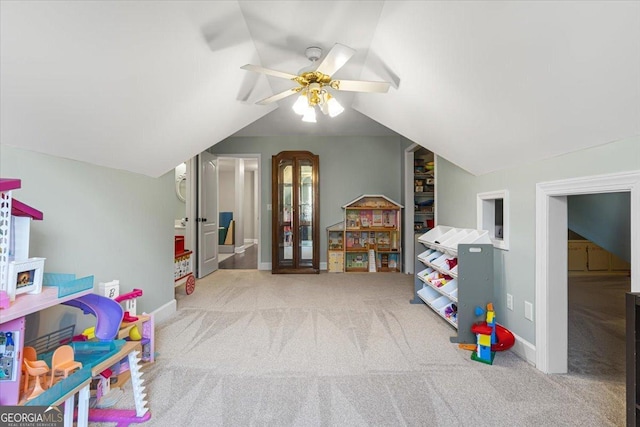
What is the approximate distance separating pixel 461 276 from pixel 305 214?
10.4ft

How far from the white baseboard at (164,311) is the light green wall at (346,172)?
2.42 metres

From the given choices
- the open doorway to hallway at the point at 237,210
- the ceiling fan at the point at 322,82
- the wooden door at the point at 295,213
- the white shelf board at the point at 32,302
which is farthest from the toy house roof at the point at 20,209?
the open doorway to hallway at the point at 237,210

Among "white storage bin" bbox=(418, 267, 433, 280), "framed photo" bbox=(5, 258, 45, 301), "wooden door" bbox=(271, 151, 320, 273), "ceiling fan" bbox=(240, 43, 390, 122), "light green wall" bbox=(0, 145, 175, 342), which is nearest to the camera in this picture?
"framed photo" bbox=(5, 258, 45, 301)

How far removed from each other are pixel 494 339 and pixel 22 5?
2.89 meters

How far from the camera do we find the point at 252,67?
1766 millimetres

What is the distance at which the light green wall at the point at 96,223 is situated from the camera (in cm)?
153

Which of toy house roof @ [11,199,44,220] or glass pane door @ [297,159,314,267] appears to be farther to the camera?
glass pane door @ [297,159,314,267]

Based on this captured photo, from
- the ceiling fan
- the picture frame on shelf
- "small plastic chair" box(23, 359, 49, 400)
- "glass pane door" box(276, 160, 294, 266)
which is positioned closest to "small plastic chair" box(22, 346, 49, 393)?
"small plastic chair" box(23, 359, 49, 400)

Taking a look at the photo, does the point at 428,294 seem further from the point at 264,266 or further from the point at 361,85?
the point at 264,266

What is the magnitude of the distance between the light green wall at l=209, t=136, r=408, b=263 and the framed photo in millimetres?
4100

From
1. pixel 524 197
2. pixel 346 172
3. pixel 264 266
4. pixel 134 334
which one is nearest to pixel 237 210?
pixel 264 266

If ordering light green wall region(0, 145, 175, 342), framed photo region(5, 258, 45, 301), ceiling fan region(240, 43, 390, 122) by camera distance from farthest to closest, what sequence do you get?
ceiling fan region(240, 43, 390, 122)
light green wall region(0, 145, 175, 342)
framed photo region(5, 258, 45, 301)

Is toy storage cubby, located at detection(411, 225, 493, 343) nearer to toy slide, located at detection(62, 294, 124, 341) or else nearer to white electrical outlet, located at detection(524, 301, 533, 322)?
white electrical outlet, located at detection(524, 301, 533, 322)

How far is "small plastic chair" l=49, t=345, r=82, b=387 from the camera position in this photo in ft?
3.74
